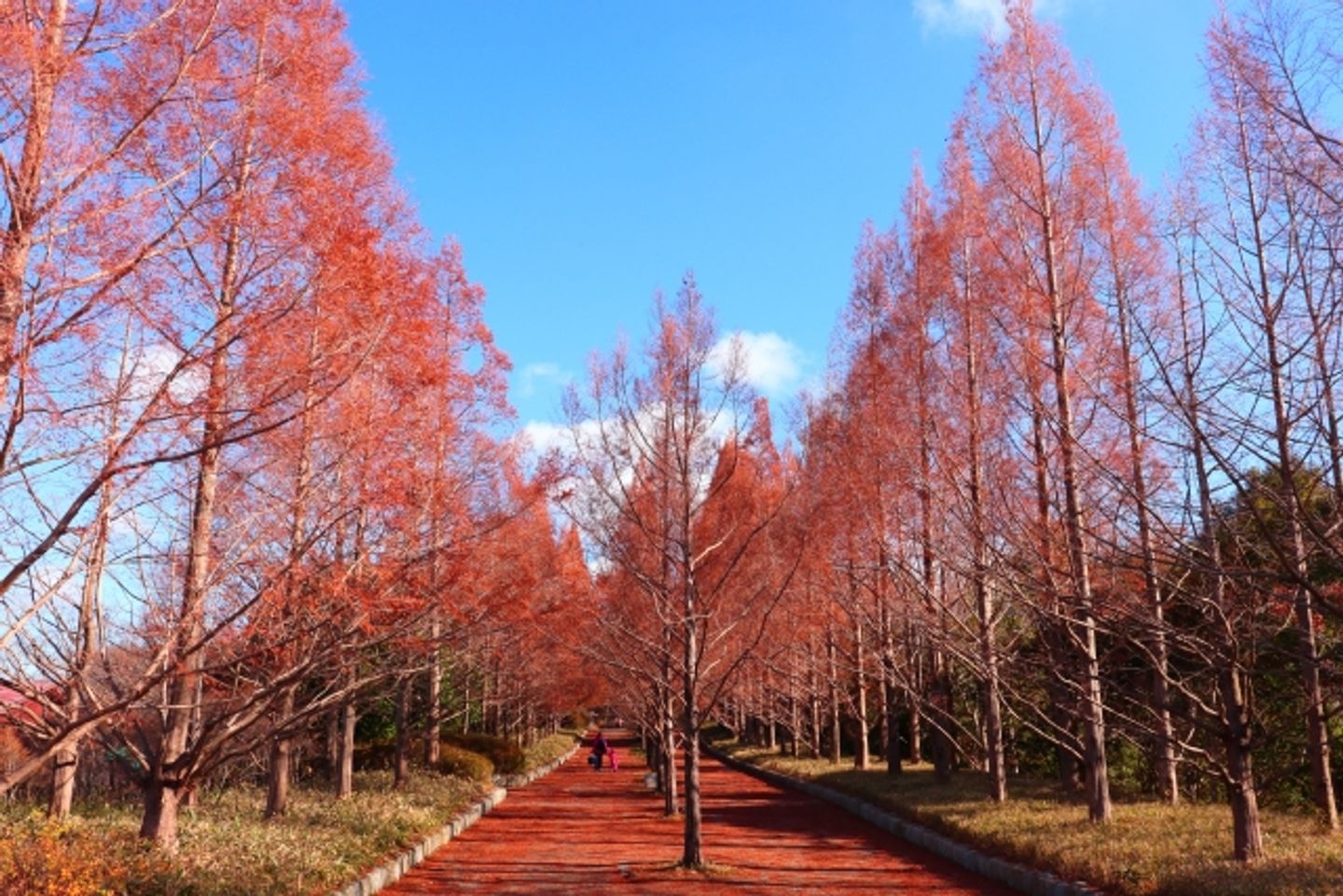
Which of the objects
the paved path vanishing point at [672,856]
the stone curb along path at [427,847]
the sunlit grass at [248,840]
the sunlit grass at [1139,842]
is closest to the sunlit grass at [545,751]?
the stone curb along path at [427,847]

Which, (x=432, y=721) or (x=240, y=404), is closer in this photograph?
(x=240, y=404)

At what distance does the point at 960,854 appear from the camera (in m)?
12.0

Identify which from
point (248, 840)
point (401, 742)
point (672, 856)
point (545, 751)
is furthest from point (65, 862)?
point (545, 751)

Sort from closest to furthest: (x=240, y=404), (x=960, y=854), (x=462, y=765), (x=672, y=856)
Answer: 1. (x=240, y=404)
2. (x=960, y=854)
3. (x=672, y=856)
4. (x=462, y=765)

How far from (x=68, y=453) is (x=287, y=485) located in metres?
5.20

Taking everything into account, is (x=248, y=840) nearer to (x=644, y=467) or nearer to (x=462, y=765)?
(x=644, y=467)

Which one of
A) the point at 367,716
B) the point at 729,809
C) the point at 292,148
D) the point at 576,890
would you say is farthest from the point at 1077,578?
the point at 367,716

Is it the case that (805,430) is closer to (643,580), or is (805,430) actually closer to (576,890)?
(643,580)

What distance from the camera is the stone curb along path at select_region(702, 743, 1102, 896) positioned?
30.9ft

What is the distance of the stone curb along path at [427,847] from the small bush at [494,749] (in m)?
0.86

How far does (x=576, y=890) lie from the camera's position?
1040 cm

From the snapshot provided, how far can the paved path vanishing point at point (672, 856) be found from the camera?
417 inches

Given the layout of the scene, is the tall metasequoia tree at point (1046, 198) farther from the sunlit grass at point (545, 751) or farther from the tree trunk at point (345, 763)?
the sunlit grass at point (545, 751)

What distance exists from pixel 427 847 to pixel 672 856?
2977 millimetres
